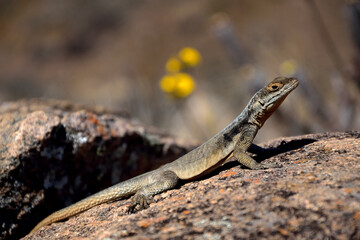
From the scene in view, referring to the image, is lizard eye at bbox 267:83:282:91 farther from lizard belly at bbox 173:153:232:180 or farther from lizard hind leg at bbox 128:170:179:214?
lizard hind leg at bbox 128:170:179:214

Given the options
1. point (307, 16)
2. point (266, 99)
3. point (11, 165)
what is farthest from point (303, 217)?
point (307, 16)

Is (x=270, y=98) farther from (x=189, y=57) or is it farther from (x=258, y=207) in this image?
(x=189, y=57)

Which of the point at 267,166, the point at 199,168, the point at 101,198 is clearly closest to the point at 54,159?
the point at 101,198

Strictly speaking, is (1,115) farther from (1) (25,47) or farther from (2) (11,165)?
(1) (25,47)

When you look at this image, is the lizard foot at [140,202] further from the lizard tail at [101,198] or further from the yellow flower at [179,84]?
the yellow flower at [179,84]

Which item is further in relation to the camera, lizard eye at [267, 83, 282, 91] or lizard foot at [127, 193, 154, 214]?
lizard eye at [267, 83, 282, 91]

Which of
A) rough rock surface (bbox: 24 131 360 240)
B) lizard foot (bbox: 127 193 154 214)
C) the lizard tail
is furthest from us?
the lizard tail

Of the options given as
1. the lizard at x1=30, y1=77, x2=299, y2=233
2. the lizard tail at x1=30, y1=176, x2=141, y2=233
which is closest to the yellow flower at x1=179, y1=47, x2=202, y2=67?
the lizard at x1=30, y1=77, x2=299, y2=233
